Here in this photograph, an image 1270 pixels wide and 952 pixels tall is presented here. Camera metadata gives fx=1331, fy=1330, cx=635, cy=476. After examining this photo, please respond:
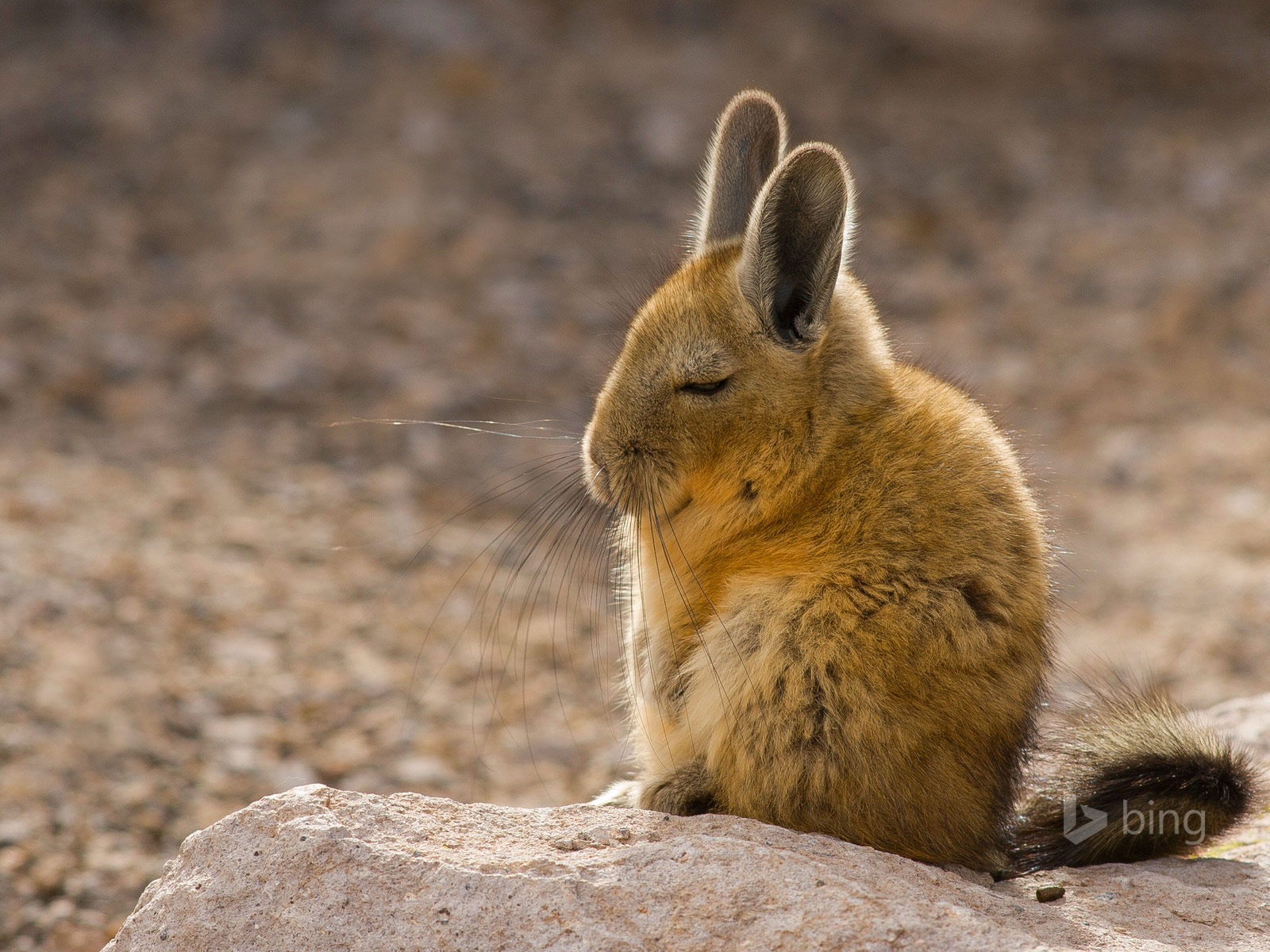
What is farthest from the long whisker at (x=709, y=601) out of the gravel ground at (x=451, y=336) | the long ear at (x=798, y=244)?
the long ear at (x=798, y=244)

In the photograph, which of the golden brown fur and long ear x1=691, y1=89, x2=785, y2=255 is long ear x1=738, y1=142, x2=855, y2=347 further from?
long ear x1=691, y1=89, x2=785, y2=255

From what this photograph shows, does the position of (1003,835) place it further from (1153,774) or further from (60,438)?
(60,438)

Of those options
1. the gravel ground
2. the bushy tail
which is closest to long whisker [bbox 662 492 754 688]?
the gravel ground

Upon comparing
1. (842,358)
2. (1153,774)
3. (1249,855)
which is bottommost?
(1249,855)

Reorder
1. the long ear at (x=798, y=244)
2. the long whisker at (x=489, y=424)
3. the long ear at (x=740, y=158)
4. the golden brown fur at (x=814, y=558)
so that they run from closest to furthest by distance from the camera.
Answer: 1. the golden brown fur at (x=814, y=558)
2. the long ear at (x=798, y=244)
3. the long whisker at (x=489, y=424)
4. the long ear at (x=740, y=158)

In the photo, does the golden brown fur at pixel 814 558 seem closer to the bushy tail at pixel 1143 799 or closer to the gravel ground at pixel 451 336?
the bushy tail at pixel 1143 799

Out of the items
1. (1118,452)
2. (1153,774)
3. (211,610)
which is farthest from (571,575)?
(1153,774)

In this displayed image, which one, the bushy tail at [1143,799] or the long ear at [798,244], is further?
the bushy tail at [1143,799]
